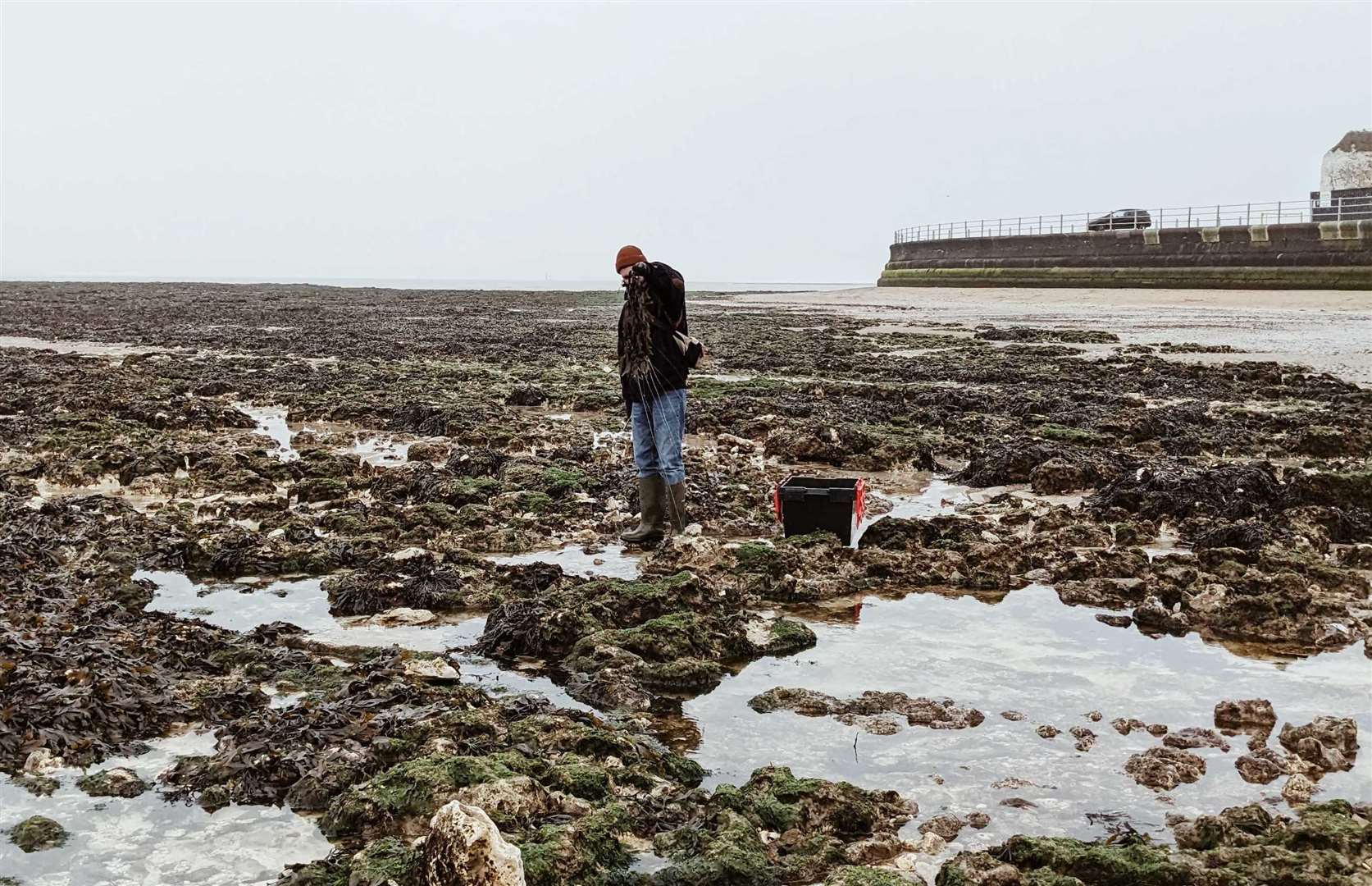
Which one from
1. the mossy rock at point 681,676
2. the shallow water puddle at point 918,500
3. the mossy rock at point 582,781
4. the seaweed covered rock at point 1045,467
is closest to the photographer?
the mossy rock at point 582,781

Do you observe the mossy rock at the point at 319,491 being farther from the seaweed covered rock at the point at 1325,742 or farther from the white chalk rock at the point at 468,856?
the seaweed covered rock at the point at 1325,742

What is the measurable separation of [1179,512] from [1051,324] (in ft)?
70.8

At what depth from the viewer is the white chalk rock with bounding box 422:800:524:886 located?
9.37ft

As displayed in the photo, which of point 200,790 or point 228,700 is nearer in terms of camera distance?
point 200,790

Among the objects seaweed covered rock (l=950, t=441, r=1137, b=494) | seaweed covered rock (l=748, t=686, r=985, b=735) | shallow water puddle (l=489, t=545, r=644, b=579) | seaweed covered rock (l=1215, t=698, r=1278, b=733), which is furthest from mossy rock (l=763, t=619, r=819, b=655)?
seaweed covered rock (l=950, t=441, r=1137, b=494)

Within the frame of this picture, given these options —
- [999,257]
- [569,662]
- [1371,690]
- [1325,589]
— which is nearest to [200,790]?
[569,662]

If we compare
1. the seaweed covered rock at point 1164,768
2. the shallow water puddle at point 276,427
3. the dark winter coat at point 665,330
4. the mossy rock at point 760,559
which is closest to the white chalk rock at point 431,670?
the mossy rock at point 760,559

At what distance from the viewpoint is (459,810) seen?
2.94 meters

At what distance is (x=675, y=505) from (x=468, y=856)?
14.9 feet

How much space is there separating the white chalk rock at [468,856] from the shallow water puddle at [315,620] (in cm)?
173

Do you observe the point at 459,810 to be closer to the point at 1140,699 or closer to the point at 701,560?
the point at 1140,699

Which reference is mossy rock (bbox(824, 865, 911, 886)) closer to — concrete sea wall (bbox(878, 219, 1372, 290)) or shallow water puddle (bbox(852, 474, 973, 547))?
shallow water puddle (bbox(852, 474, 973, 547))

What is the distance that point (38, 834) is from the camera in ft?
11.4

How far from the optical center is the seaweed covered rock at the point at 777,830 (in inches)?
128
